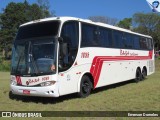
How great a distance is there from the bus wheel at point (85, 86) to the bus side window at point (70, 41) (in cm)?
129

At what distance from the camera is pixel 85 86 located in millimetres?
14078

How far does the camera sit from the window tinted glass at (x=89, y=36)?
46.3 ft

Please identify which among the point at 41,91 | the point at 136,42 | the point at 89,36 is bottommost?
the point at 41,91

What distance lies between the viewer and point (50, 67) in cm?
1216

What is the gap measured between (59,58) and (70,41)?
1094 mm

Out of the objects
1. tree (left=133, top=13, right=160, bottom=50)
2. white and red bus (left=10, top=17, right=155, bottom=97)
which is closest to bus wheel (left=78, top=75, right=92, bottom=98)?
white and red bus (left=10, top=17, right=155, bottom=97)

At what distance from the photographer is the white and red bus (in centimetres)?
1223

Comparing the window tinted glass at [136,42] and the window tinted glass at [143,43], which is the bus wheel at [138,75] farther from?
the window tinted glass at [143,43]

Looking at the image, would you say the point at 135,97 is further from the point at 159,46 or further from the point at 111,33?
the point at 159,46

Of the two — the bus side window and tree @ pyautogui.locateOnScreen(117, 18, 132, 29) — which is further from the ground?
tree @ pyautogui.locateOnScreen(117, 18, 132, 29)

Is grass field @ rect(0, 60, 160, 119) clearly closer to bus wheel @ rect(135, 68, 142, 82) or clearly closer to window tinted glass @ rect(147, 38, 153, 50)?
bus wheel @ rect(135, 68, 142, 82)

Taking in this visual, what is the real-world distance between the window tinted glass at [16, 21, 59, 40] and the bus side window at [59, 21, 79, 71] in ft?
1.18

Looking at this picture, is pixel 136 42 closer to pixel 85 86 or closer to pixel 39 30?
pixel 85 86

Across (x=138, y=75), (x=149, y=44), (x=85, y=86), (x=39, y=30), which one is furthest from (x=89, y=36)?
(x=149, y=44)
